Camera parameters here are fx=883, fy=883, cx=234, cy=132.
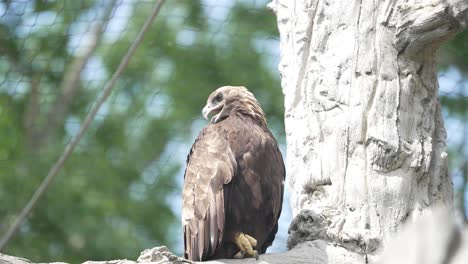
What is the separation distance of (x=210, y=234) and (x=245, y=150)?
0.42m

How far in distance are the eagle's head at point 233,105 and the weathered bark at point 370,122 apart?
1.64 ft

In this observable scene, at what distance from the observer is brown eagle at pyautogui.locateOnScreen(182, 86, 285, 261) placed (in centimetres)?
382

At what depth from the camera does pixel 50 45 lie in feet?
28.7

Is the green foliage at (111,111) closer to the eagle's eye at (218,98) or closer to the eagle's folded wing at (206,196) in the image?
the eagle's eye at (218,98)

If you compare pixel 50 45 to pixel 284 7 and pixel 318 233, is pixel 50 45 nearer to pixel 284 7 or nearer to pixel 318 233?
pixel 284 7

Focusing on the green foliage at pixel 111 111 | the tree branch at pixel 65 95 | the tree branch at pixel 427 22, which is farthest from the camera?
the tree branch at pixel 65 95

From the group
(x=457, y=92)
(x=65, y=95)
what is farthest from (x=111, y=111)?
(x=457, y=92)

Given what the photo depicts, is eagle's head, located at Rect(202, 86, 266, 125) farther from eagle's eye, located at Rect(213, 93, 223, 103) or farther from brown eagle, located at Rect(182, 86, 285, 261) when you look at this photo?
brown eagle, located at Rect(182, 86, 285, 261)

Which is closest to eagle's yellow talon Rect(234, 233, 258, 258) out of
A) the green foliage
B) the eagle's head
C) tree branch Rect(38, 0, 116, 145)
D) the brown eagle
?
the brown eagle

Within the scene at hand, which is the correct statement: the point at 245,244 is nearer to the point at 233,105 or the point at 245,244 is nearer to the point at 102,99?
the point at 233,105

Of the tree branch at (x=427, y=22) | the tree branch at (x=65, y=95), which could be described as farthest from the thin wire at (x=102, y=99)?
the tree branch at (x=65, y=95)

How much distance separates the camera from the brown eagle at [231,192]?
3818 mm

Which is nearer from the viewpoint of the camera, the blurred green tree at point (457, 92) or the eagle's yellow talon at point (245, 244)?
the eagle's yellow talon at point (245, 244)

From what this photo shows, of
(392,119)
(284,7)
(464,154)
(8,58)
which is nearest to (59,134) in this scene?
(8,58)
